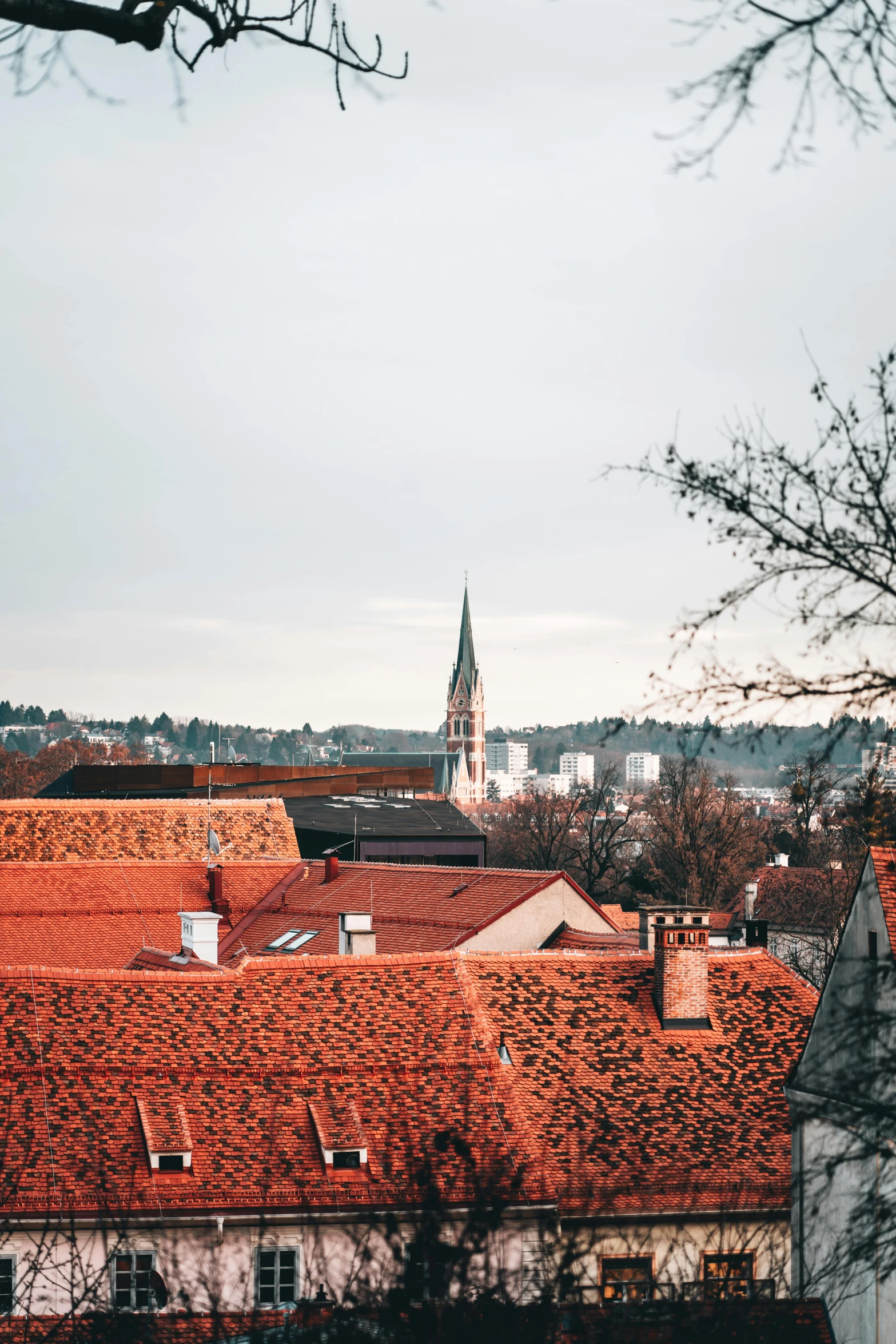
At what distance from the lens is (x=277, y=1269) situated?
19.1m

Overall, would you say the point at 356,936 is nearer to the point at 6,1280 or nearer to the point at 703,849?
the point at 6,1280

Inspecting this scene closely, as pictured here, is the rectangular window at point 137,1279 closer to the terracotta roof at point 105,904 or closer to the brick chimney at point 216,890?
the terracotta roof at point 105,904

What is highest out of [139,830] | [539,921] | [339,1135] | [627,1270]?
[139,830]

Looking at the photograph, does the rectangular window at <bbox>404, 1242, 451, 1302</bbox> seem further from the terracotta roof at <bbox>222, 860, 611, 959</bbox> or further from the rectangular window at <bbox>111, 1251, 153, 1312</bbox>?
the terracotta roof at <bbox>222, 860, 611, 959</bbox>

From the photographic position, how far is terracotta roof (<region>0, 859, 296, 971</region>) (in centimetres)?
3741

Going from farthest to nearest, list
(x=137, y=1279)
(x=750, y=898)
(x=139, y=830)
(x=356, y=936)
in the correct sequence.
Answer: (x=750, y=898)
(x=139, y=830)
(x=356, y=936)
(x=137, y=1279)

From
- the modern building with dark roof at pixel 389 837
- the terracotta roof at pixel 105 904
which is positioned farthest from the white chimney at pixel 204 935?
the modern building with dark roof at pixel 389 837

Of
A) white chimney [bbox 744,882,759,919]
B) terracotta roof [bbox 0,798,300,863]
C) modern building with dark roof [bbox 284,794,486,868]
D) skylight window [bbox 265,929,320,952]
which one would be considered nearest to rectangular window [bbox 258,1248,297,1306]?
skylight window [bbox 265,929,320,952]

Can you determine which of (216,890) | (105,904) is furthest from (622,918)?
(105,904)

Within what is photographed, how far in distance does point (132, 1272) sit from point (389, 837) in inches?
1687

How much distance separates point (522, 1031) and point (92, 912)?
760 inches

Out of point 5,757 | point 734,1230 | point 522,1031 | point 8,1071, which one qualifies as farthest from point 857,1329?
point 5,757

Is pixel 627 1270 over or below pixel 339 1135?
below

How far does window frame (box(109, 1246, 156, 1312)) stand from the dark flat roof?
38486 mm
